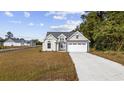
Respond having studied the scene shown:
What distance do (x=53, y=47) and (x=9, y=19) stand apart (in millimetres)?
8907

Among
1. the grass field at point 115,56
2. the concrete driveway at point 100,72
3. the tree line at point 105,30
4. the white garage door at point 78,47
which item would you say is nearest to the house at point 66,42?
the white garage door at point 78,47

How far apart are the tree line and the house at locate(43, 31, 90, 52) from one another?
6.25 feet

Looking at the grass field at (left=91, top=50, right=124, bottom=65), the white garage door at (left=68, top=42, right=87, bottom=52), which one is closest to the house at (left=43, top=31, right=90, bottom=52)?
the white garage door at (left=68, top=42, right=87, bottom=52)

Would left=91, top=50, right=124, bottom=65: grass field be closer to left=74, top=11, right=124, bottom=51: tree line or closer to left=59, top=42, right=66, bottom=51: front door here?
left=74, top=11, right=124, bottom=51: tree line

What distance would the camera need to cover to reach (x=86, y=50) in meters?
34.0

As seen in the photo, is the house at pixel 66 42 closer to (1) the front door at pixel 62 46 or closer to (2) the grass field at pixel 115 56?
(1) the front door at pixel 62 46

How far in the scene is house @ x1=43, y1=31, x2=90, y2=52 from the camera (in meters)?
34.3

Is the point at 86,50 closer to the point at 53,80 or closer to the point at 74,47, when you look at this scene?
the point at 74,47

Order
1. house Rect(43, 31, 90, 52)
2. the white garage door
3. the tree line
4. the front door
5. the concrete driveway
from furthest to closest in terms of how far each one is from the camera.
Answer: the front door, house Rect(43, 31, 90, 52), the white garage door, the tree line, the concrete driveway

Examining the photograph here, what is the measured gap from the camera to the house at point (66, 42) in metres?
34.3

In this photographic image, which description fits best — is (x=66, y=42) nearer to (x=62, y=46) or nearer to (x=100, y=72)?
(x=62, y=46)

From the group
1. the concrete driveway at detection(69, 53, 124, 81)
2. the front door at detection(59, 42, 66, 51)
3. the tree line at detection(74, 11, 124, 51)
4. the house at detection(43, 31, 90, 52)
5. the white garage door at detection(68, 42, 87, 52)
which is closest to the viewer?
the concrete driveway at detection(69, 53, 124, 81)
